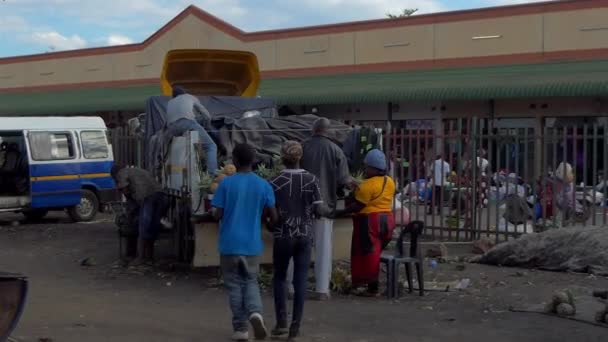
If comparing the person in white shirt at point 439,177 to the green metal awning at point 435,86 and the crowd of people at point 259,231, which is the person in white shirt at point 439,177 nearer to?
the crowd of people at point 259,231

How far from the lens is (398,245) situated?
10.2 metres

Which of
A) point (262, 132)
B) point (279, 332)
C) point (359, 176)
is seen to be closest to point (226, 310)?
point (279, 332)

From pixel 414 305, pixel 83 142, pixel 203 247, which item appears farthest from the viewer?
pixel 83 142

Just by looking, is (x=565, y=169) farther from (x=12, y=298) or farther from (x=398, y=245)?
(x=12, y=298)

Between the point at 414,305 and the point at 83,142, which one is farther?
the point at 83,142

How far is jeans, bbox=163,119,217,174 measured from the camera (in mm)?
11250

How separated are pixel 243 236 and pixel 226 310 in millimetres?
1998

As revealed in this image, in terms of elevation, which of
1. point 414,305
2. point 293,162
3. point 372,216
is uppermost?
point 293,162

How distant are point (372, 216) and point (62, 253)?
642cm

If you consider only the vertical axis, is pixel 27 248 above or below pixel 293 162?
below

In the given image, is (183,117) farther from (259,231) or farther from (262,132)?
(259,231)

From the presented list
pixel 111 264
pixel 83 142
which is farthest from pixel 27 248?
pixel 83 142

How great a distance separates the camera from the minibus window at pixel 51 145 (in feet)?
59.3

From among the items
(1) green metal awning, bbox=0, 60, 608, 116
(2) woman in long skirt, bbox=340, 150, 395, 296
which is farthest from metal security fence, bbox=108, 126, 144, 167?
(2) woman in long skirt, bbox=340, 150, 395, 296
